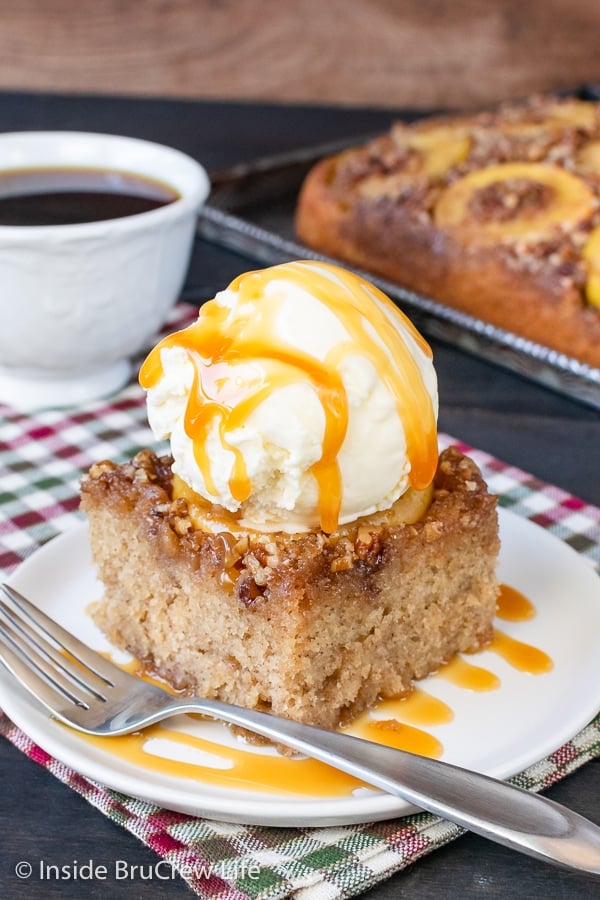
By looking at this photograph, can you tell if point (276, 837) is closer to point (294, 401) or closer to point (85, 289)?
point (294, 401)

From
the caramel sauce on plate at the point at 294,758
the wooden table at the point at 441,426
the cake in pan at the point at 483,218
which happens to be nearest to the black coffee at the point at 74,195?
the wooden table at the point at 441,426

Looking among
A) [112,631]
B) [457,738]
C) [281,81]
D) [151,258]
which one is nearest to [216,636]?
[112,631]

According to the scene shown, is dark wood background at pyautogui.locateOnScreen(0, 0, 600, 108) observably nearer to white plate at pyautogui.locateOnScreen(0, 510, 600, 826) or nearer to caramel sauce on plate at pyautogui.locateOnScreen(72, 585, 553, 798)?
white plate at pyautogui.locateOnScreen(0, 510, 600, 826)

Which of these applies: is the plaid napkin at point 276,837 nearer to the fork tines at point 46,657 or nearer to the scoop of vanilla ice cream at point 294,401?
the fork tines at point 46,657

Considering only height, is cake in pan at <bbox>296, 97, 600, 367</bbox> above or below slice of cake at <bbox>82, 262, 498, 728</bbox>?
below

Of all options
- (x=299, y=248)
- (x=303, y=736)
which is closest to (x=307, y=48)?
(x=299, y=248)

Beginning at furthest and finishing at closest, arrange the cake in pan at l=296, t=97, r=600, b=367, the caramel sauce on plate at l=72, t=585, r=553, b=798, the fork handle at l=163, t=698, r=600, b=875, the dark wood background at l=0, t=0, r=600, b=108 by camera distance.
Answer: the dark wood background at l=0, t=0, r=600, b=108, the cake in pan at l=296, t=97, r=600, b=367, the caramel sauce on plate at l=72, t=585, r=553, b=798, the fork handle at l=163, t=698, r=600, b=875

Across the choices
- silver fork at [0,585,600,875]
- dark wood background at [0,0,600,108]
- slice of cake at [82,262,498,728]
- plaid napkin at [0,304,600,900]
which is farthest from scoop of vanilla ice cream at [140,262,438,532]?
dark wood background at [0,0,600,108]
